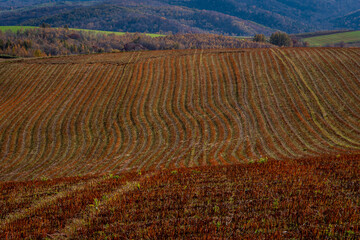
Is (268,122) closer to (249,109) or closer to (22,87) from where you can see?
(249,109)

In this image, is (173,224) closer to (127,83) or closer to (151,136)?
(151,136)

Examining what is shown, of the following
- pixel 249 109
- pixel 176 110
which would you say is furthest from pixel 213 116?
pixel 176 110

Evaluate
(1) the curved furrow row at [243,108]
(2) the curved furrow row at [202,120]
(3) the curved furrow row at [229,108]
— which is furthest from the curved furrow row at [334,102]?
(2) the curved furrow row at [202,120]

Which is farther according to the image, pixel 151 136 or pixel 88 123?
pixel 88 123

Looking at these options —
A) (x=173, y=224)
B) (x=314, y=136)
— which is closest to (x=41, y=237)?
(x=173, y=224)

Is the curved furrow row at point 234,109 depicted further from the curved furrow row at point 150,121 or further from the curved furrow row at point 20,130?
the curved furrow row at point 20,130

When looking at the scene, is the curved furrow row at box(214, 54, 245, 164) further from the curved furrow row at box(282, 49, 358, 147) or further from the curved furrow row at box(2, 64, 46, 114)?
the curved furrow row at box(2, 64, 46, 114)
